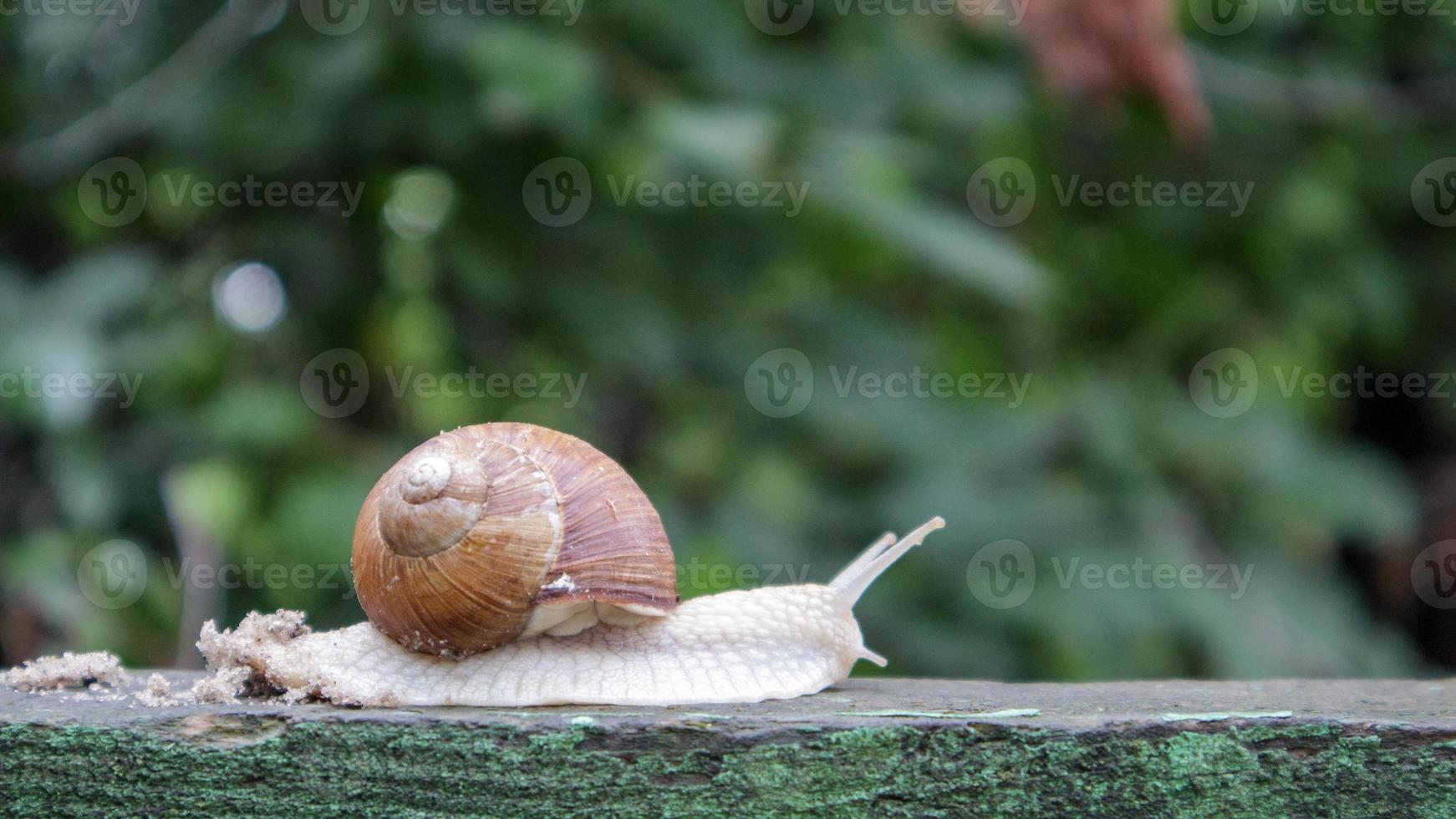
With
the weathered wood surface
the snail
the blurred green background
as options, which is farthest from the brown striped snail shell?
the blurred green background

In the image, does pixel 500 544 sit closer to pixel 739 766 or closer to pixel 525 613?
pixel 525 613

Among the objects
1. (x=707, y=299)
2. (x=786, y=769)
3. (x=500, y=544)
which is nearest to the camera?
(x=786, y=769)

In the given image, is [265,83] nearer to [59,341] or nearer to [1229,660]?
[59,341]

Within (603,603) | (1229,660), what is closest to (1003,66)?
(1229,660)

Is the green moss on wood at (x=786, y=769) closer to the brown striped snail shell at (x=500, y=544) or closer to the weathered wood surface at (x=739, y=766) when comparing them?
the weathered wood surface at (x=739, y=766)

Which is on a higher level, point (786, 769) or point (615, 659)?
point (615, 659)

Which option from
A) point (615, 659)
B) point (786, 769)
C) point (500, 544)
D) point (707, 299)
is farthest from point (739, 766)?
point (707, 299)

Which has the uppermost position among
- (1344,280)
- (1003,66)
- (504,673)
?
(1003,66)
